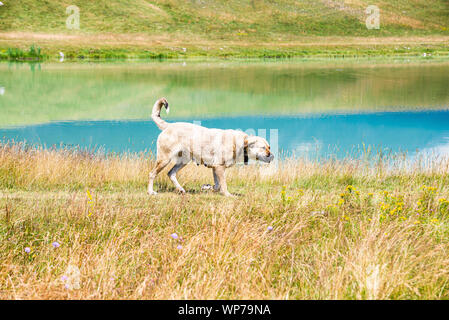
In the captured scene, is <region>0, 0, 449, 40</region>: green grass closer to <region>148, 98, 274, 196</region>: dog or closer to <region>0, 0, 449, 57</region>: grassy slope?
<region>0, 0, 449, 57</region>: grassy slope

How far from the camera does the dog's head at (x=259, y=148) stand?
32.6 feet

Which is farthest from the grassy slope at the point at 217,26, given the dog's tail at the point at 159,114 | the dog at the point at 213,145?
the dog at the point at 213,145

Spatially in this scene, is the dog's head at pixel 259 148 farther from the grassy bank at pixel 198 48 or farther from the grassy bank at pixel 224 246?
the grassy bank at pixel 198 48

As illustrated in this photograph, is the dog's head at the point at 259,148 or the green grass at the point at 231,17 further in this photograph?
the green grass at the point at 231,17

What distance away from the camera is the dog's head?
993cm

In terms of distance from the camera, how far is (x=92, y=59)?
6562 cm

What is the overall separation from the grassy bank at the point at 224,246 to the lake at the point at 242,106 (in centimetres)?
800

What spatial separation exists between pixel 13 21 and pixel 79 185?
3467 inches

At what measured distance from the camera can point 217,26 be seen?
10300 centimetres

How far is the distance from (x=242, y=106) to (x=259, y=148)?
2413cm

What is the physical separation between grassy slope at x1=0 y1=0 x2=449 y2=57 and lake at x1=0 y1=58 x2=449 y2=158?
2601cm

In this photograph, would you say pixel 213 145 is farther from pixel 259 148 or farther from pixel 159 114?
pixel 159 114

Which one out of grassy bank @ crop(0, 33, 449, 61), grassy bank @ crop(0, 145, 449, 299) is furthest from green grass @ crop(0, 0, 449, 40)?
grassy bank @ crop(0, 145, 449, 299)
